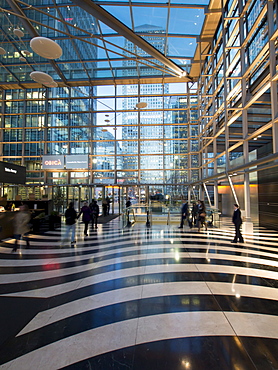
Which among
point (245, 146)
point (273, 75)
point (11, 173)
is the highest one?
point (273, 75)

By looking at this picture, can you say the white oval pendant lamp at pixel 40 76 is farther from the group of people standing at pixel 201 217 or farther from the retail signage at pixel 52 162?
the group of people standing at pixel 201 217

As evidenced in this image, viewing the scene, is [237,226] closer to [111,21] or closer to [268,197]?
[268,197]

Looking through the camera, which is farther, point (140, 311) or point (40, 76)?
point (40, 76)

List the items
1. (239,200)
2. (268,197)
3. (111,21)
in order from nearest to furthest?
1. (111,21)
2. (268,197)
3. (239,200)

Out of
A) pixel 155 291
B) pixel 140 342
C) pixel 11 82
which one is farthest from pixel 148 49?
pixel 11 82

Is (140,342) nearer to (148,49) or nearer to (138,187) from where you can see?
(148,49)

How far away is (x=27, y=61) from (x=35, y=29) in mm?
3528

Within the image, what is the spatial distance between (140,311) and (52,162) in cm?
2019

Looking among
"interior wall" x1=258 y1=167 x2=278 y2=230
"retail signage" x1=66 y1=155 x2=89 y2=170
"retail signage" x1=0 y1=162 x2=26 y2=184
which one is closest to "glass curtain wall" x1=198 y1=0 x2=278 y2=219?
"interior wall" x1=258 y1=167 x2=278 y2=230

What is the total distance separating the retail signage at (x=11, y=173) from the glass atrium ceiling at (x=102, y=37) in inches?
295

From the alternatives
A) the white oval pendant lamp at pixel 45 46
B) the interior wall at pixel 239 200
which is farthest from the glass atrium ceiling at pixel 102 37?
the interior wall at pixel 239 200

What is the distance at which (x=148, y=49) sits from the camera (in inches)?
477

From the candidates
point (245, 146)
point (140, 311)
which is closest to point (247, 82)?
point (245, 146)

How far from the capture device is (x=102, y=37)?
52.7 ft
